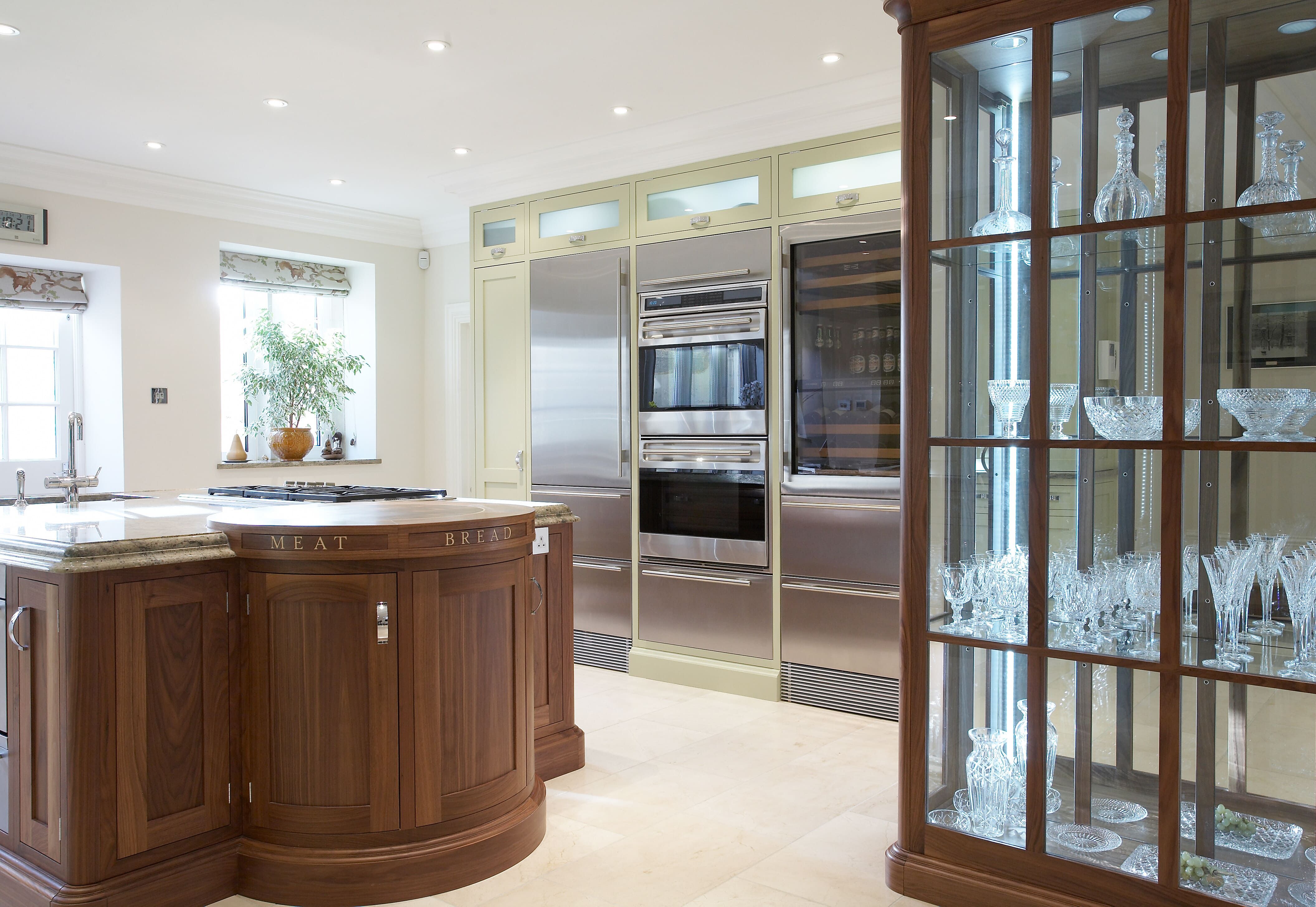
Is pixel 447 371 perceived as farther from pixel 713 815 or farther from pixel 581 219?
pixel 713 815

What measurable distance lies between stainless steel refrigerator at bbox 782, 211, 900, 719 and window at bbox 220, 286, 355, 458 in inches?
142

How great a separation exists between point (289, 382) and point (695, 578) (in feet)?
9.97

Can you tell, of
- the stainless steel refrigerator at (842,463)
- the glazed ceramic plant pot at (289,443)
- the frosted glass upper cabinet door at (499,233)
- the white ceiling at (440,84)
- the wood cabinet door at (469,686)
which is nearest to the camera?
the wood cabinet door at (469,686)

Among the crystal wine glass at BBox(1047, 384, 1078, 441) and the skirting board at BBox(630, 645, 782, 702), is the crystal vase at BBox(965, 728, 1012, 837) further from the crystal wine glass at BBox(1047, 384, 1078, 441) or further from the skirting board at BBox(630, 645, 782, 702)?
the skirting board at BBox(630, 645, 782, 702)

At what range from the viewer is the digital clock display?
192 inches

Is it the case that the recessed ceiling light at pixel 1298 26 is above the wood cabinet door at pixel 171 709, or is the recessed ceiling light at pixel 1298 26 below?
above

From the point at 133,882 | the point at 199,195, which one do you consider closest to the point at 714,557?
the point at 133,882

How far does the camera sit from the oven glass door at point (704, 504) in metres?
4.37

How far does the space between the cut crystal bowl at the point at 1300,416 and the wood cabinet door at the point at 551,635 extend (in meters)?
2.12

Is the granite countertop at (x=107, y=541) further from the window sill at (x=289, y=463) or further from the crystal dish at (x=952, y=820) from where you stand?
the window sill at (x=289, y=463)

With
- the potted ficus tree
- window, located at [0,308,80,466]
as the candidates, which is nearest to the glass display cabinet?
the potted ficus tree

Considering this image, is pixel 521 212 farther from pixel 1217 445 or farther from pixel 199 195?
pixel 1217 445

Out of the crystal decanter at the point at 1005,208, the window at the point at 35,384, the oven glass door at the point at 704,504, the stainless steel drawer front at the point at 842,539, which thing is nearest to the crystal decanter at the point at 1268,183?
the crystal decanter at the point at 1005,208

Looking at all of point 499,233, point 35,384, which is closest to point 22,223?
point 35,384
